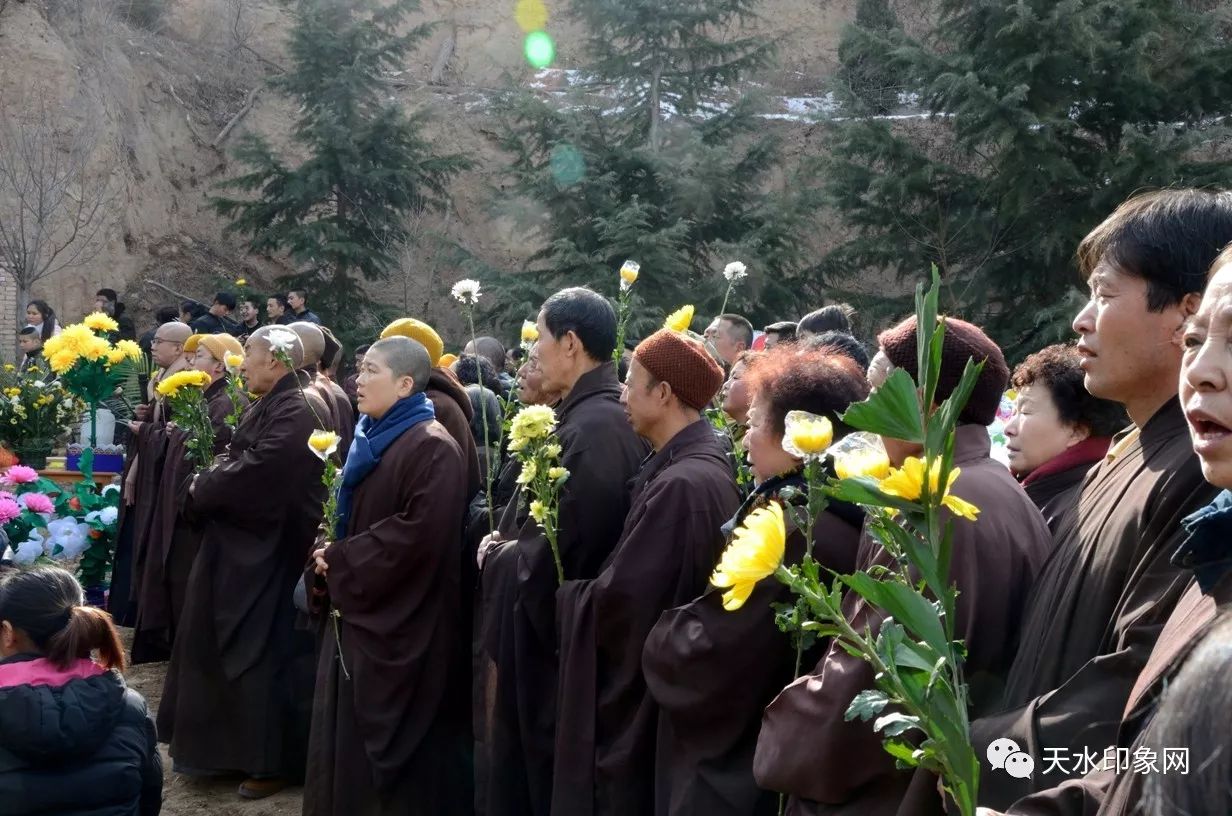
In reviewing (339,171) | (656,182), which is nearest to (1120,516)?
(656,182)

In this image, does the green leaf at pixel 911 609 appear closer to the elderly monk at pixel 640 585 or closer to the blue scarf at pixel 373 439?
the elderly monk at pixel 640 585

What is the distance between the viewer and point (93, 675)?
349 cm

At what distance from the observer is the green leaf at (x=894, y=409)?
133 cm

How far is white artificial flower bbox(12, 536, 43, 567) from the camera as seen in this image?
651 centimetres

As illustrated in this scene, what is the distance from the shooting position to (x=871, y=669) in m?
2.48

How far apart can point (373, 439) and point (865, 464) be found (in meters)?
3.55

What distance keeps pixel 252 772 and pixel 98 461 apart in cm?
454

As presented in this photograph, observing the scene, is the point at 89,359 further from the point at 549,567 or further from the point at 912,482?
the point at 912,482

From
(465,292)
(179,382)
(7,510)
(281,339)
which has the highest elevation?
(465,292)

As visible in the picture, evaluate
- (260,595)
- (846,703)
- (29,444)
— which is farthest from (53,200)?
(846,703)

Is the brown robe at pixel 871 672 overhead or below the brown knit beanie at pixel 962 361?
below

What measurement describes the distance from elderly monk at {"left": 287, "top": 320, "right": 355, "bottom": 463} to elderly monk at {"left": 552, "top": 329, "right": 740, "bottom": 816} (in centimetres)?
295

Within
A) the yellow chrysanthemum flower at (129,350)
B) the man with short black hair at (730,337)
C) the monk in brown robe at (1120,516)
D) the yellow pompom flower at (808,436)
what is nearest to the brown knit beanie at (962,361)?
the monk in brown robe at (1120,516)

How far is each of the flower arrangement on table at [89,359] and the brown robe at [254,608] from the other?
112 inches
